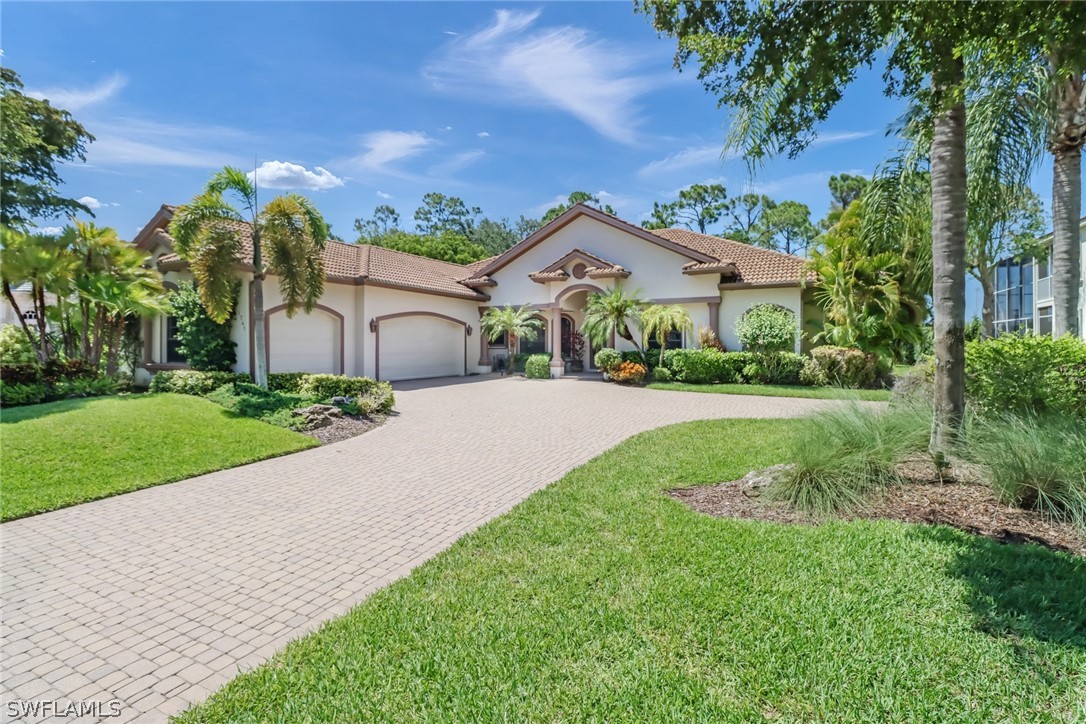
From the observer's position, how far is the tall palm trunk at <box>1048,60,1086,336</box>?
8.30 meters

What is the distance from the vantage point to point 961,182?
19.2 feet

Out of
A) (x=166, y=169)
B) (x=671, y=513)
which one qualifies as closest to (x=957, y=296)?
(x=671, y=513)

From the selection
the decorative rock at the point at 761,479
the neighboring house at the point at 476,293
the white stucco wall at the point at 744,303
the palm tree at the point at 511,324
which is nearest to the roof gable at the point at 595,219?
the neighboring house at the point at 476,293

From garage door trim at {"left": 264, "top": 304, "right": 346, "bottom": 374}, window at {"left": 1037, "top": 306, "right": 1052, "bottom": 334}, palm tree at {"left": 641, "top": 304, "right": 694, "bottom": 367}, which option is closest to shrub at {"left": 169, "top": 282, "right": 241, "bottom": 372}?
garage door trim at {"left": 264, "top": 304, "right": 346, "bottom": 374}

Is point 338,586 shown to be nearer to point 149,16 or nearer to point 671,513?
point 671,513

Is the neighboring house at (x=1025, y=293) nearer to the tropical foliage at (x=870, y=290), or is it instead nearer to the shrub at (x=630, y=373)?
the tropical foliage at (x=870, y=290)

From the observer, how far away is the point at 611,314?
19.9 meters

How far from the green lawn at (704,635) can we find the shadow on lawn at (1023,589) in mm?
14

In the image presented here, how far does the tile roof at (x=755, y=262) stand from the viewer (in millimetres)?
19500

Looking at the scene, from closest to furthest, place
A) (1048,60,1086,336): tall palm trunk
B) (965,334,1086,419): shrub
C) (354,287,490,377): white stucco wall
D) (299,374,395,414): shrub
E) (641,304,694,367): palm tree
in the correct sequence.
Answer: (965,334,1086,419): shrub, (1048,60,1086,336): tall palm trunk, (299,374,395,414): shrub, (641,304,694,367): palm tree, (354,287,490,377): white stucco wall

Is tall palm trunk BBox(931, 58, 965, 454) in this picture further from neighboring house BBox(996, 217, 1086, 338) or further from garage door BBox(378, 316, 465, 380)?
neighboring house BBox(996, 217, 1086, 338)

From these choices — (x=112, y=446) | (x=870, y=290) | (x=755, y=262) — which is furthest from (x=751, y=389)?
(x=112, y=446)

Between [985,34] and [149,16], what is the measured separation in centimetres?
1178

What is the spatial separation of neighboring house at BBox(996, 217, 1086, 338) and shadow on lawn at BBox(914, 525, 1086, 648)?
24006mm
